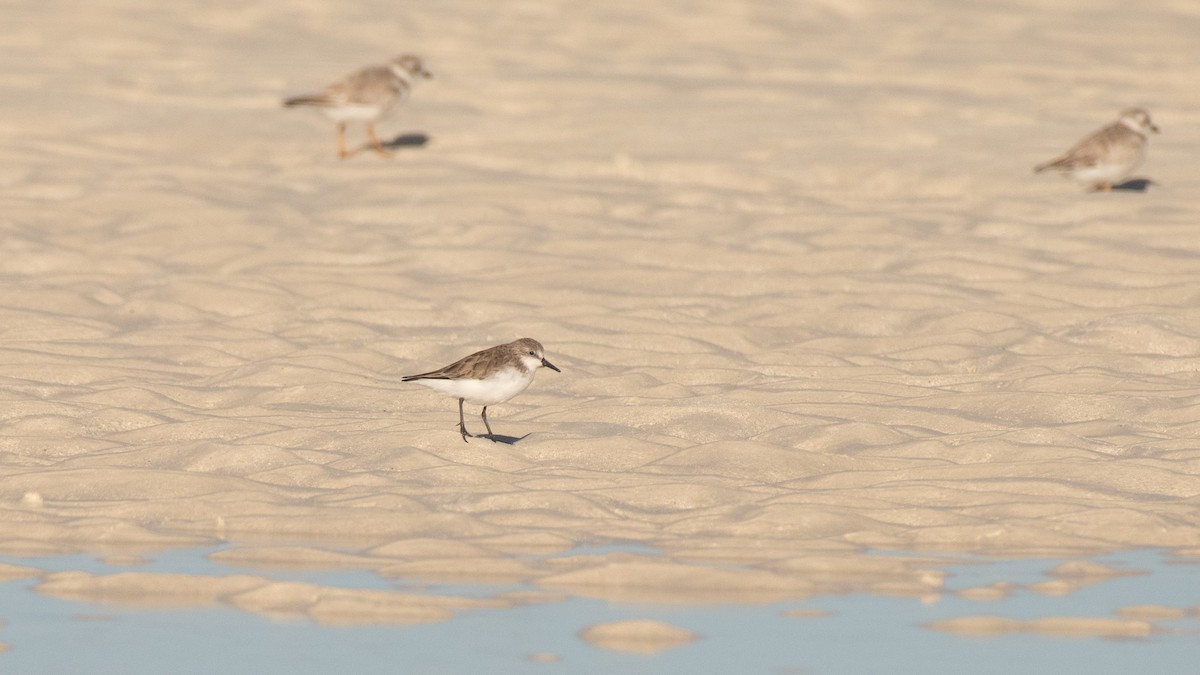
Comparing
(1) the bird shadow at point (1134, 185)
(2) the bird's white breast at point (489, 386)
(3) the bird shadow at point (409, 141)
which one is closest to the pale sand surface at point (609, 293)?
(3) the bird shadow at point (409, 141)

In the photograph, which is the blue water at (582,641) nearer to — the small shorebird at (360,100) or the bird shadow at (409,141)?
the small shorebird at (360,100)

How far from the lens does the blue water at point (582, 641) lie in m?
5.65

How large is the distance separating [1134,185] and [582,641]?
36.5ft

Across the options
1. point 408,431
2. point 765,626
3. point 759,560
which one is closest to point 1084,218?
point 408,431

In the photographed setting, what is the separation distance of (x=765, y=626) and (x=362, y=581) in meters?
1.57

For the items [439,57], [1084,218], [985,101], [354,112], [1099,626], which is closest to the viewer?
[1099,626]

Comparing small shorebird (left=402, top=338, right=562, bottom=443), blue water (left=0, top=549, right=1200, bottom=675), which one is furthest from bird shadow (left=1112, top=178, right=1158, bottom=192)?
blue water (left=0, top=549, right=1200, bottom=675)

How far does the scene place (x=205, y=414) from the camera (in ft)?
31.9

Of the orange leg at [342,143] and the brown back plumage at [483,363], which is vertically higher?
the brown back plumage at [483,363]

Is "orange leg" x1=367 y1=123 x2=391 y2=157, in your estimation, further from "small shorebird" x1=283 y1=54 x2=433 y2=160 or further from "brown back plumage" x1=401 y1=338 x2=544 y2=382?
"brown back plumage" x1=401 y1=338 x2=544 y2=382

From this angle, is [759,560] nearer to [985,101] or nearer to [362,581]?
[362,581]

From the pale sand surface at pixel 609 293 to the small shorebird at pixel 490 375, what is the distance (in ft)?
1.01

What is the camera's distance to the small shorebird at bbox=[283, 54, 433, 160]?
1720 centimetres

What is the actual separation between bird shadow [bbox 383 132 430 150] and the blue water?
1115 cm
